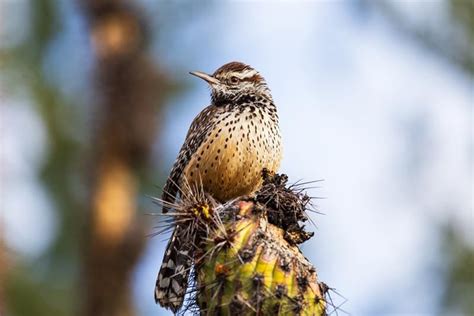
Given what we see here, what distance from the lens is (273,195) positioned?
3164mm

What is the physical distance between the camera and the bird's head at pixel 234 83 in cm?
503

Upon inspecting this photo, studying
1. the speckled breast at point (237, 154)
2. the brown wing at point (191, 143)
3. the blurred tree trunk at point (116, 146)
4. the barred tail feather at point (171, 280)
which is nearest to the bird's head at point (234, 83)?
the brown wing at point (191, 143)

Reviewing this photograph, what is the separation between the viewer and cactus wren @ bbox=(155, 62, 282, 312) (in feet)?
15.0

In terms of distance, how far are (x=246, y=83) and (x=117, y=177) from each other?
2.03 meters

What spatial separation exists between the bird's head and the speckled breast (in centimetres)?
26

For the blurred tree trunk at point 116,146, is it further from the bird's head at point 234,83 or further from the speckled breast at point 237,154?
the speckled breast at point 237,154

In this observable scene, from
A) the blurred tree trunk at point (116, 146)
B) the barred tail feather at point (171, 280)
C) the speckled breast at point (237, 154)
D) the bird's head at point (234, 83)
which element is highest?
the blurred tree trunk at point (116, 146)

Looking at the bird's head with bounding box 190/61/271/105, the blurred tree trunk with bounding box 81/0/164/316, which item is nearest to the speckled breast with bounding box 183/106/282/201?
the bird's head with bounding box 190/61/271/105

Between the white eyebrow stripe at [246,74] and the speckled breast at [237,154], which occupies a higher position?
the white eyebrow stripe at [246,74]

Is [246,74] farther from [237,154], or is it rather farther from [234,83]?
[237,154]

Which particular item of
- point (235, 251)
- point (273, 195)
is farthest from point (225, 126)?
point (235, 251)

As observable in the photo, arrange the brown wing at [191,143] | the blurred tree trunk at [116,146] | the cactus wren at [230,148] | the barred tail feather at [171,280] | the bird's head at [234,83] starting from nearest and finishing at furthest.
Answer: the barred tail feather at [171,280] → the cactus wren at [230,148] → the brown wing at [191,143] → the bird's head at [234,83] → the blurred tree trunk at [116,146]

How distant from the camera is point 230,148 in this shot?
4.62 m

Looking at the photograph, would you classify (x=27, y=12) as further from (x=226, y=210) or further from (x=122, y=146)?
(x=226, y=210)
